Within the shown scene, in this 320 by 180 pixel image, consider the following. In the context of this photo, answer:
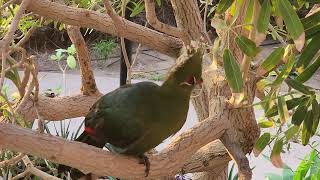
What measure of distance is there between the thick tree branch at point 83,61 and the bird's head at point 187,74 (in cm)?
59

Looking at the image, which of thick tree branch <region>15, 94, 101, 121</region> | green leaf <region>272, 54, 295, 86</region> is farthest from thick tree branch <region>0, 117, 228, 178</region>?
thick tree branch <region>15, 94, 101, 121</region>

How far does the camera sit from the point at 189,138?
1.00m

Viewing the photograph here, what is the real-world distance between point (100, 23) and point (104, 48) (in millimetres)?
2586

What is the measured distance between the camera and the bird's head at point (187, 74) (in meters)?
0.77

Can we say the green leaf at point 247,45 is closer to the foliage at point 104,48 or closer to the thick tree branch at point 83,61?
the thick tree branch at point 83,61

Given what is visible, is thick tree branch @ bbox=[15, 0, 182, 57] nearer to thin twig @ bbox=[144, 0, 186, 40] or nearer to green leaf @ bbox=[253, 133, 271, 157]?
thin twig @ bbox=[144, 0, 186, 40]

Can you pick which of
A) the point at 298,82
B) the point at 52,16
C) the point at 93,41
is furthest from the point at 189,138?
the point at 93,41

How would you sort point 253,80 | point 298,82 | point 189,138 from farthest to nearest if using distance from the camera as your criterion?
point 253,80 → point 189,138 → point 298,82

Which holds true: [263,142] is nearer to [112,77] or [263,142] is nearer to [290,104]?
[290,104]

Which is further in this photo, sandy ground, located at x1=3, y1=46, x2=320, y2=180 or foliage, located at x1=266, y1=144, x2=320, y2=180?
sandy ground, located at x1=3, y1=46, x2=320, y2=180

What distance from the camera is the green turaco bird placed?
809 millimetres

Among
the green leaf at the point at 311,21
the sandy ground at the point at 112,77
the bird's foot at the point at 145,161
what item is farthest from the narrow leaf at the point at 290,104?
the sandy ground at the point at 112,77

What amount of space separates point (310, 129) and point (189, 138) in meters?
0.24

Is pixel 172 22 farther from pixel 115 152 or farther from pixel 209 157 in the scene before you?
pixel 115 152
